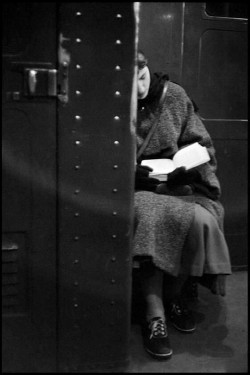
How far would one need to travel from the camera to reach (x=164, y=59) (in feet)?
9.66

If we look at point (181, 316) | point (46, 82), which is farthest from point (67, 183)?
point (181, 316)

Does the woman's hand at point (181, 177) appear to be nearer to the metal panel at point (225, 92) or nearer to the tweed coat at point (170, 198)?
the tweed coat at point (170, 198)

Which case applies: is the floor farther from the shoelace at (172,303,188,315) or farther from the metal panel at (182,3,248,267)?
the metal panel at (182,3,248,267)

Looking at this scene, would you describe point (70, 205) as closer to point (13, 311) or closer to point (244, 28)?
point (13, 311)

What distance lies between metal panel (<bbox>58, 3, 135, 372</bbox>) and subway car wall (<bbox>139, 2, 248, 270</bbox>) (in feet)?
4.11

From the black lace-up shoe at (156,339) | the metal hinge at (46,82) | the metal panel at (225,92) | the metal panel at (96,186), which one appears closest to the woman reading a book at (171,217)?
the black lace-up shoe at (156,339)

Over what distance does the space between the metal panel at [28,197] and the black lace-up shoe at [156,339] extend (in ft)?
1.70

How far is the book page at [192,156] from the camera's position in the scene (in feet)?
7.60

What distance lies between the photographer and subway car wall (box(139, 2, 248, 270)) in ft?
9.57

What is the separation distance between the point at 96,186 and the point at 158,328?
88cm

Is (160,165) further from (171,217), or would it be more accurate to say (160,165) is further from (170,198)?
(171,217)

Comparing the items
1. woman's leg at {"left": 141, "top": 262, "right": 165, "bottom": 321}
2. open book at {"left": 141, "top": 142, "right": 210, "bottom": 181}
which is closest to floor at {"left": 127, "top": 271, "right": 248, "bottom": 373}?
woman's leg at {"left": 141, "top": 262, "right": 165, "bottom": 321}

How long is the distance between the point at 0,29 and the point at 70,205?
27.0 inches

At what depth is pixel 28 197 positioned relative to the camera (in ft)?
5.80
